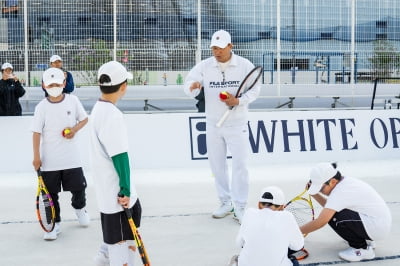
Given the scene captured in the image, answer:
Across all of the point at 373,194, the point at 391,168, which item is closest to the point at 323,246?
the point at 373,194

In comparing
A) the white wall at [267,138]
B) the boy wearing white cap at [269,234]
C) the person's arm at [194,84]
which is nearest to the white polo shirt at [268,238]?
the boy wearing white cap at [269,234]

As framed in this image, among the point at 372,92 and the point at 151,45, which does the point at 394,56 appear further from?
the point at 151,45

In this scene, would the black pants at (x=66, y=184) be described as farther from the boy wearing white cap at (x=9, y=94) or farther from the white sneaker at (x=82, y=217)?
the boy wearing white cap at (x=9, y=94)

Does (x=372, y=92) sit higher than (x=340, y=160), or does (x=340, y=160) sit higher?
(x=372, y=92)

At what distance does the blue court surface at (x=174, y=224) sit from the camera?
16.5 ft

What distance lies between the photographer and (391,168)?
358 inches

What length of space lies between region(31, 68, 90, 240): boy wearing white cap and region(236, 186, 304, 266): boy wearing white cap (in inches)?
86.8

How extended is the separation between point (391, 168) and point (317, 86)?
14.4ft

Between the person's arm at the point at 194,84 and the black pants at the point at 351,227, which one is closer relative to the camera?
the black pants at the point at 351,227

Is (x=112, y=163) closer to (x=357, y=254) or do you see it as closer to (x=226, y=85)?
(x=357, y=254)

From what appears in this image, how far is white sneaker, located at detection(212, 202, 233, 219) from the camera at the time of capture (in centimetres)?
624

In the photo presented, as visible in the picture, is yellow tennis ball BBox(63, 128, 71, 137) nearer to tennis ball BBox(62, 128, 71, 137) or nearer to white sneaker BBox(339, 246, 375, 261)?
tennis ball BBox(62, 128, 71, 137)

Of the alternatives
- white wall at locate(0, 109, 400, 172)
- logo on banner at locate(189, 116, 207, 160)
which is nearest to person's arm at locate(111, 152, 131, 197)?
white wall at locate(0, 109, 400, 172)

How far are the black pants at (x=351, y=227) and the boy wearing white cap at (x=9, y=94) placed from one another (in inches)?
247
